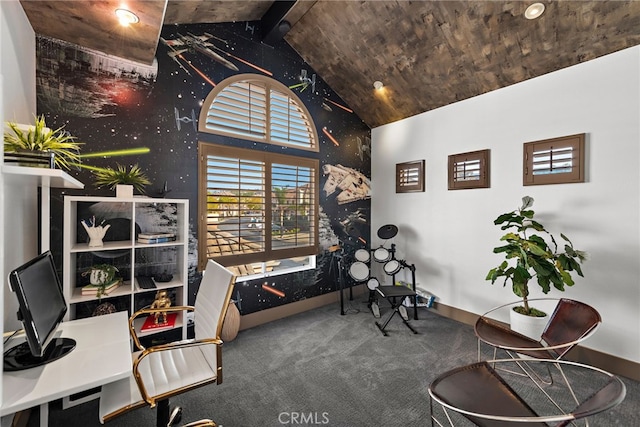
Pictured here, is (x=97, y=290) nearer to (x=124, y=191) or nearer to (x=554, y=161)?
(x=124, y=191)

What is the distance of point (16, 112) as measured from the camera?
1.81 metres

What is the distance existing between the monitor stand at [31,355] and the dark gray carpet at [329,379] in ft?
2.78

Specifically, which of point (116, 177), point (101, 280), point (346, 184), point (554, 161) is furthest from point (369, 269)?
point (116, 177)

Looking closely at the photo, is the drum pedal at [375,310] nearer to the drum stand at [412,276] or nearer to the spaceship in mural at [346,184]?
the drum stand at [412,276]

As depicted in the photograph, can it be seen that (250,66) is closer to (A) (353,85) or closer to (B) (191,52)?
(B) (191,52)

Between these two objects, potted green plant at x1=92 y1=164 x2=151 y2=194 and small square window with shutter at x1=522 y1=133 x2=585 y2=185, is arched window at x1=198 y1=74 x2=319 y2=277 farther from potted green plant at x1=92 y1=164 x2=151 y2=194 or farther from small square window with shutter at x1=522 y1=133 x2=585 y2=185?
small square window with shutter at x1=522 y1=133 x2=585 y2=185

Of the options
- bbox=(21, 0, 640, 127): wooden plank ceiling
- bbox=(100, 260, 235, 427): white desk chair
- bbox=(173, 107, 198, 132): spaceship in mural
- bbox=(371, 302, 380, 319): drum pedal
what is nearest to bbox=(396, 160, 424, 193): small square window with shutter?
bbox=(21, 0, 640, 127): wooden plank ceiling

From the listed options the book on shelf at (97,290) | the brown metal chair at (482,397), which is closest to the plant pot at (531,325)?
the brown metal chair at (482,397)

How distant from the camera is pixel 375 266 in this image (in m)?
4.75

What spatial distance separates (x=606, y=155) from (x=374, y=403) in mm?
2968

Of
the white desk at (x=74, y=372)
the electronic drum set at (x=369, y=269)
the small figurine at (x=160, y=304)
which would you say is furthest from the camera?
the electronic drum set at (x=369, y=269)

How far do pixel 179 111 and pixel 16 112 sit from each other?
4.18 ft

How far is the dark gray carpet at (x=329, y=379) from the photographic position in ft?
6.40

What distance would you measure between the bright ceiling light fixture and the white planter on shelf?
48.2 inches
